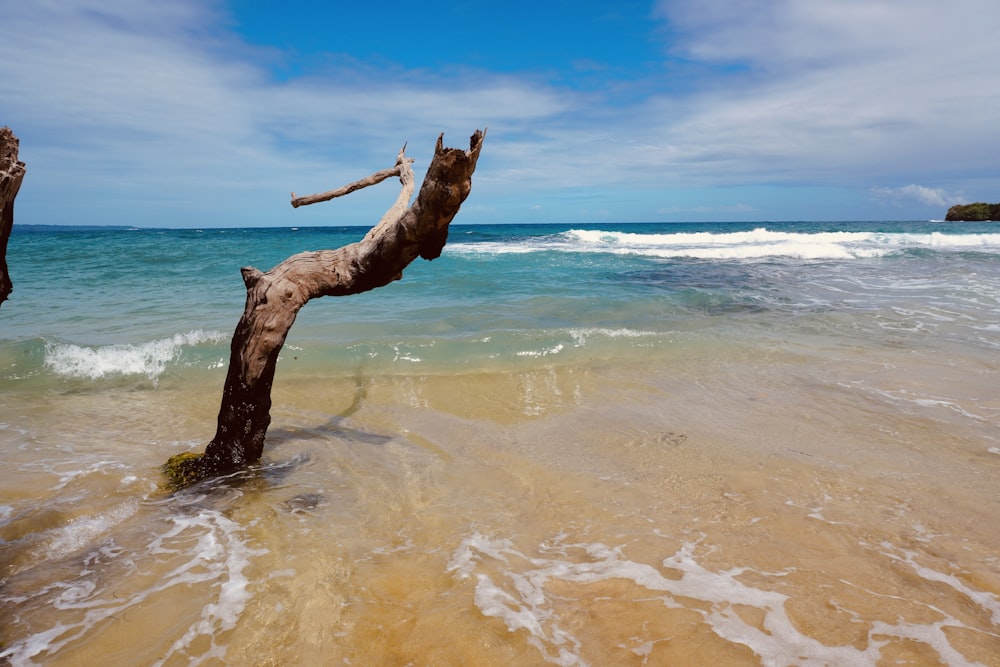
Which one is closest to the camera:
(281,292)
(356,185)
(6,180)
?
(6,180)

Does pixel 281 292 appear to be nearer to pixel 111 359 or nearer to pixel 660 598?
pixel 660 598

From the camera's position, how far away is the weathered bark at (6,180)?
2625mm

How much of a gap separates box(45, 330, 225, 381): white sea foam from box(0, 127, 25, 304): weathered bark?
5259mm

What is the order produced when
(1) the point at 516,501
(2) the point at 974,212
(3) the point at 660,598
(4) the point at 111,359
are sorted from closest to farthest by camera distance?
(3) the point at 660,598, (1) the point at 516,501, (4) the point at 111,359, (2) the point at 974,212

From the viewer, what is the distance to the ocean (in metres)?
2.71

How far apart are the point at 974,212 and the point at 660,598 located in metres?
83.3

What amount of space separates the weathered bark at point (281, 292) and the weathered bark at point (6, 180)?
4.63 feet

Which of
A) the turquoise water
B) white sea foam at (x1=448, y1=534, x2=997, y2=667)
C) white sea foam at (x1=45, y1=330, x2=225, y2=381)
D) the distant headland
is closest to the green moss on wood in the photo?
white sea foam at (x1=448, y1=534, x2=997, y2=667)

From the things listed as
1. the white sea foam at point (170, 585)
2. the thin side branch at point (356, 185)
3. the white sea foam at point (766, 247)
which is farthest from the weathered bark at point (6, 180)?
the white sea foam at point (766, 247)

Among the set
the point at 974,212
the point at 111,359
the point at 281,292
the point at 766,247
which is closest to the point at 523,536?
the point at 281,292

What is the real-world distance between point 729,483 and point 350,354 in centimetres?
562

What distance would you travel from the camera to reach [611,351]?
849 cm

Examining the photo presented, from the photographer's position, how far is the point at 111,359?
7855mm

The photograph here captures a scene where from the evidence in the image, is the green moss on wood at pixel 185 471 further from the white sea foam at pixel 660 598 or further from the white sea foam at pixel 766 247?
the white sea foam at pixel 766 247
